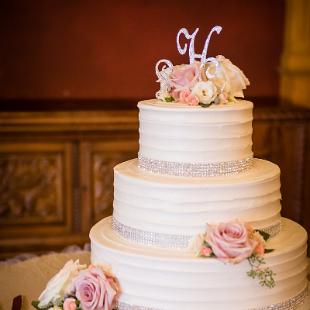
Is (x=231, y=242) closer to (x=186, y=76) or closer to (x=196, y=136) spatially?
(x=196, y=136)

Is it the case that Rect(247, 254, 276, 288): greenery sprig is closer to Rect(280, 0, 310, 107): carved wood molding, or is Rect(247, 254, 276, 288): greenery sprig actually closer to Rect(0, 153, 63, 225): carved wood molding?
Rect(0, 153, 63, 225): carved wood molding

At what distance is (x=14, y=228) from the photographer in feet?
13.7

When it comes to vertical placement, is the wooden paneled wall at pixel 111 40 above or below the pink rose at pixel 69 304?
above

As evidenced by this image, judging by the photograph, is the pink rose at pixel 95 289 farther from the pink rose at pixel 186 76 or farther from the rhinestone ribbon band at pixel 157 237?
the pink rose at pixel 186 76

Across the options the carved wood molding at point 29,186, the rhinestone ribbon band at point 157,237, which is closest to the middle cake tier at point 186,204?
the rhinestone ribbon band at point 157,237

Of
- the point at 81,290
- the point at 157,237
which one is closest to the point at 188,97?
the point at 157,237

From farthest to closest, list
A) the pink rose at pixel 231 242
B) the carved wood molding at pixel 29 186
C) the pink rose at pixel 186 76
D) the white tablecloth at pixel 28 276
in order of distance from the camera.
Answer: the carved wood molding at pixel 29 186, the white tablecloth at pixel 28 276, the pink rose at pixel 186 76, the pink rose at pixel 231 242

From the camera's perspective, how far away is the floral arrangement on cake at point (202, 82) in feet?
7.29

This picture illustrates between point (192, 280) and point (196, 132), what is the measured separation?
0.48 metres

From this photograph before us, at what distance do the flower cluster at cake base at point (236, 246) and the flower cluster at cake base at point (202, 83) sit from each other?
0.44m

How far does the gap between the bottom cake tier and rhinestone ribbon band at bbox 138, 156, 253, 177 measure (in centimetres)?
27

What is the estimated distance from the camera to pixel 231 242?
2.04 metres

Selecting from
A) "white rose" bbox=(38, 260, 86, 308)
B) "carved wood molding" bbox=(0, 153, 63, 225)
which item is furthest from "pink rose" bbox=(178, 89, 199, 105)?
"carved wood molding" bbox=(0, 153, 63, 225)

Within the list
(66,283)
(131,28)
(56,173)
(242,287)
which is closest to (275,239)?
(242,287)
